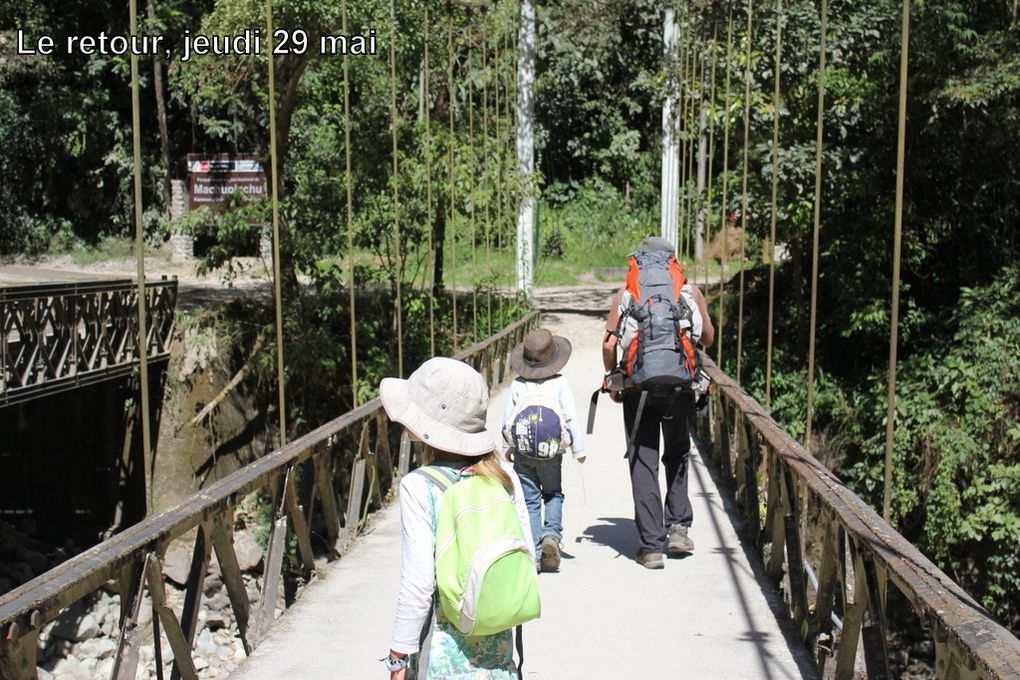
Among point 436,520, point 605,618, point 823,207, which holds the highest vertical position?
point 823,207

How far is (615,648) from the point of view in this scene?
4.35 meters

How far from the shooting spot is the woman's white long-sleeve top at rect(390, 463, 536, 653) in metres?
2.43

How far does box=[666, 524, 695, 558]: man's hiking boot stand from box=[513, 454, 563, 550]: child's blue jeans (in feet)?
2.03

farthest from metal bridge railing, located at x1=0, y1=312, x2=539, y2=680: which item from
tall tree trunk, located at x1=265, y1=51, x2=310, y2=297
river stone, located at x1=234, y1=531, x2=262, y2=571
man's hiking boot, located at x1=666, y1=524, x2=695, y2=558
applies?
tall tree trunk, located at x1=265, y1=51, x2=310, y2=297

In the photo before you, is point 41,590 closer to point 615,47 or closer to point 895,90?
point 895,90

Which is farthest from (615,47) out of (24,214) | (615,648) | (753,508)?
(615,648)

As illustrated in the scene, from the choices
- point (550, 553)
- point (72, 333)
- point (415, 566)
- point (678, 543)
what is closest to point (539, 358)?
point (550, 553)

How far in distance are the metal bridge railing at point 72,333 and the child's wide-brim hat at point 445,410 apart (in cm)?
1039

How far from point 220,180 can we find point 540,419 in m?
13.1

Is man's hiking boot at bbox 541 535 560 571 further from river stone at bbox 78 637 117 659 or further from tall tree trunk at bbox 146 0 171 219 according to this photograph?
tall tree trunk at bbox 146 0 171 219

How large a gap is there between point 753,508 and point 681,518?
1.98 ft

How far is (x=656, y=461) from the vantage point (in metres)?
5.27

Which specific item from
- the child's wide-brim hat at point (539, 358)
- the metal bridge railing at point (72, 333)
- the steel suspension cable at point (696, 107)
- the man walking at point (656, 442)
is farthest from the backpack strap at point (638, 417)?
the steel suspension cable at point (696, 107)

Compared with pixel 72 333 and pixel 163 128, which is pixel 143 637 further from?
pixel 163 128
